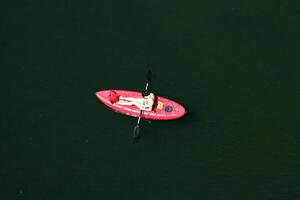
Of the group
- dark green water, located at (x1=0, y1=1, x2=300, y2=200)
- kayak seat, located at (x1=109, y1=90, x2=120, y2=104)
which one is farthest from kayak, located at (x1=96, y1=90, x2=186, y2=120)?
dark green water, located at (x1=0, y1=1, x2=300, y2=200)

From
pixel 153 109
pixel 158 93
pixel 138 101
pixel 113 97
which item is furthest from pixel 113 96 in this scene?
pixel 158 93

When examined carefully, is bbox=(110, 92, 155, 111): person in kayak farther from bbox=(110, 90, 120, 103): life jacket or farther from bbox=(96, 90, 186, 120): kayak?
bbox=(96, 90, 186, 120): kayak

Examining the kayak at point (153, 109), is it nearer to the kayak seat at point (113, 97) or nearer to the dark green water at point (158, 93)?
the kayak seat at point (113, 97)

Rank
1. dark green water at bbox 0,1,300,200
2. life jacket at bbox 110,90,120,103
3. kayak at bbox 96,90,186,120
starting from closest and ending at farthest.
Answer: dark green water at bbox 0,1,300,200, kayak at bbox 96,90,186,120, life jacket at bbox 110,90,120,103

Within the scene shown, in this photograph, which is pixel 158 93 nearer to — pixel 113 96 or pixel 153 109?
pixel 153 109

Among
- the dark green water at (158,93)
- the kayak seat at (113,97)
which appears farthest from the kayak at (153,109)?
the dark green water at (158,93)

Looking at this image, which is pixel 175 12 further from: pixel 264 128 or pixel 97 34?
pixel 264 128

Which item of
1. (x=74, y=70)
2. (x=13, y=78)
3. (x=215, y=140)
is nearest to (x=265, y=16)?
(x=215, y=140)
